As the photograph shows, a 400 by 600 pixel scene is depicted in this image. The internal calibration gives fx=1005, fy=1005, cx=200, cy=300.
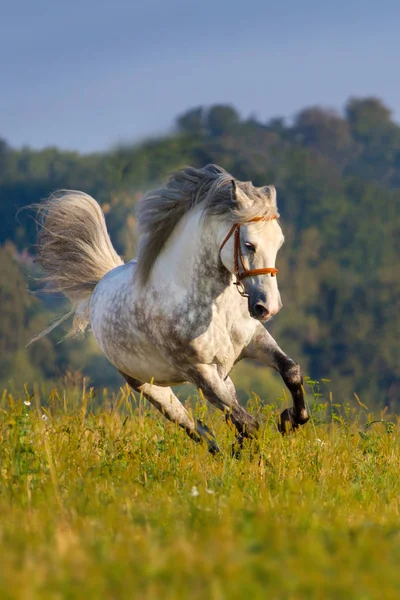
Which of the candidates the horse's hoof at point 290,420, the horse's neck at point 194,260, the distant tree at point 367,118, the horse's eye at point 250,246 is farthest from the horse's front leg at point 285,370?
the distant tree at point 367,118

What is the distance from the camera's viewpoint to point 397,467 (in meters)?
5.86

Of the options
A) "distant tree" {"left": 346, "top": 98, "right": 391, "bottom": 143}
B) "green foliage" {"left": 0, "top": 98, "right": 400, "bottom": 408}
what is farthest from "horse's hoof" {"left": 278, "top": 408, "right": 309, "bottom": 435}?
"distant tree" {"left": 346, "top": 98, "right": 391, "bottom": 143}

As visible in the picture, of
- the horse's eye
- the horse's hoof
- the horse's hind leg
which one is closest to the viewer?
the horse's eye

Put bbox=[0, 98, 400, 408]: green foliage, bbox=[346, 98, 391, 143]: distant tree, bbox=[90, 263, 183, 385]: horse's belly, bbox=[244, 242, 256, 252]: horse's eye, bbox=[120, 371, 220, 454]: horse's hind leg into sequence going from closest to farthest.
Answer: bbox=[244, 242, 256, 252]: horse's eye → bbox=[90, 263, 183, 385]: horse's belly → bbox=[120, 371, 220, 454]: horse's hind leg → bbox=[0, 98, 400, 408]: green foliage → bbox=[346, 98, 391, 143]: distant tree

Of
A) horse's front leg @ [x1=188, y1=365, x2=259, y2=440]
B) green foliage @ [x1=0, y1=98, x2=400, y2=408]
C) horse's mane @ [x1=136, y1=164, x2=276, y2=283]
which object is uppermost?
horse's mane @ [x1=136, y1=164, x2=276, y2=283]

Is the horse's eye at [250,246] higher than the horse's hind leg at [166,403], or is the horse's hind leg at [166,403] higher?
the horse's eye at [250,246]

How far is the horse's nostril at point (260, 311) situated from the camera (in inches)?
219

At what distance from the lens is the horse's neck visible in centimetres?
612

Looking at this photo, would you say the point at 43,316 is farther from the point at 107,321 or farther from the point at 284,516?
the point at 284,516

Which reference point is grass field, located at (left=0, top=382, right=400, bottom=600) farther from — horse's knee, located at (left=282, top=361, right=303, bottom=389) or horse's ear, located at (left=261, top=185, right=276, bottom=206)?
horse's ear, located at (left=261, top=185, right=276, bottom=206)

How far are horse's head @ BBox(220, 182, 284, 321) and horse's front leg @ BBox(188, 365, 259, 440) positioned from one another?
614 mm

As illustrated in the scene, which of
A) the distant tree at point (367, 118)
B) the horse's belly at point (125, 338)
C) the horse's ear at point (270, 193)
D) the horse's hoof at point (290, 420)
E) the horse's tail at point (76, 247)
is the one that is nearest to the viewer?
the horse's ear at point (270, 193)

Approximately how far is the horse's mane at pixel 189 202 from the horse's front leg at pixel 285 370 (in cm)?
84

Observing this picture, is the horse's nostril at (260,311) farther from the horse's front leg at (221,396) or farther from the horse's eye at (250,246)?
the horse's front leg at (221,396)
